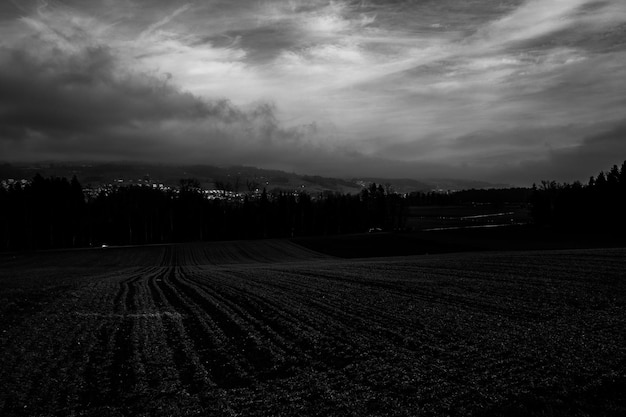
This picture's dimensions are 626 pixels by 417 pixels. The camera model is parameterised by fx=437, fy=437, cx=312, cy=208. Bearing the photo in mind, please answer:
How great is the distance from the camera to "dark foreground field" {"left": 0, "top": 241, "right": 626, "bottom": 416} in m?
12.7

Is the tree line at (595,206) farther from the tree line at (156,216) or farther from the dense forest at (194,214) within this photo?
the tree line at (156,216)

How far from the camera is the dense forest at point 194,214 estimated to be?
10038 centimetres

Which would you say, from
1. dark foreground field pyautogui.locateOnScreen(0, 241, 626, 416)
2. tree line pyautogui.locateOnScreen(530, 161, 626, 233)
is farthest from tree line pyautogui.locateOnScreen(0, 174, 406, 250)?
dark foreground field pyautogui.locateOnScreen(0, 241, 626, 416)

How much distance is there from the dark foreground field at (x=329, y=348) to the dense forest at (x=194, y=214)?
77.0 meters

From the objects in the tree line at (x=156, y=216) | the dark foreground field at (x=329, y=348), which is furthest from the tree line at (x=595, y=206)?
the dark foreground field at (x=329, y=348)

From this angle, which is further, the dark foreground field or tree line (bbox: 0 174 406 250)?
tree line (bbox: 0 174 406 250)

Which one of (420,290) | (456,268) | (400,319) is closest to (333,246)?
(456,268)

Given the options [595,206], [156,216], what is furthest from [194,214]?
[595,206]

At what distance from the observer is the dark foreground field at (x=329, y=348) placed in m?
12.7

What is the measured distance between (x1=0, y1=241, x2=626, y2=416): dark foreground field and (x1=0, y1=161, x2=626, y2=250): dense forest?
253ft

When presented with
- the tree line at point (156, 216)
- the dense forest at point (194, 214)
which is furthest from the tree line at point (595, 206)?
the tree line at point (156, 216)

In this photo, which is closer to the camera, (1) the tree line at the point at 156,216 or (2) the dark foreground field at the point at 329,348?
(2) the dark foreground field at the point at 329,348

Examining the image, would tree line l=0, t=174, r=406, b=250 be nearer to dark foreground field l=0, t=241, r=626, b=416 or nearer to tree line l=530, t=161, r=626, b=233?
tree line l=530, t=161, r=626, b=233

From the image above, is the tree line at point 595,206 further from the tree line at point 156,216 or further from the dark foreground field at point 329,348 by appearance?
the dark foreground field at point 329,348
